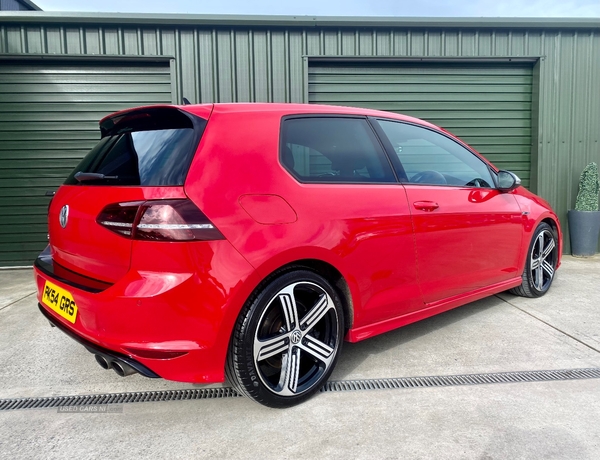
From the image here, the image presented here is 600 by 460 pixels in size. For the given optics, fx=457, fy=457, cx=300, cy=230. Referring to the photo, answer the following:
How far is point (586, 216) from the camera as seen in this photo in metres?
6.64

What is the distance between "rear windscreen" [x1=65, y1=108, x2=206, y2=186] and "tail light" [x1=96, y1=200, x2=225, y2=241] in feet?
0.39

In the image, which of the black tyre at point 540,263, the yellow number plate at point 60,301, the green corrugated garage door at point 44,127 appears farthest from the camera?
the green corrugated garage door at point 44,127

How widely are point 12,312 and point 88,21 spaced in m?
3.97

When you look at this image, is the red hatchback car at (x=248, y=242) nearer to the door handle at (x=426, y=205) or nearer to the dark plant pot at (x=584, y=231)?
the door handle at (x=426, y=205)

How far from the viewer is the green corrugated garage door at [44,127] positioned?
6.32 m

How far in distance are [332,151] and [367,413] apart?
57.4 inches

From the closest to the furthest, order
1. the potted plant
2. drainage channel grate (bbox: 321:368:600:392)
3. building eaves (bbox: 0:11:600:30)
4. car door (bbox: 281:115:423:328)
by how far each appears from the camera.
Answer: car door (bbox: 281:115:423:328), drainage channel grate (bbox: 321:368:600:392), building eaves (bbox: 0:11:600:30), the potted plant

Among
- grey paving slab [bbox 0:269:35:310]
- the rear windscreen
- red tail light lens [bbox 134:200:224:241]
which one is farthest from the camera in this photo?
grey paving slab [bbox 0:269:35:310]

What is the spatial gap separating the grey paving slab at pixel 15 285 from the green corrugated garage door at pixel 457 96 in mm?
4418

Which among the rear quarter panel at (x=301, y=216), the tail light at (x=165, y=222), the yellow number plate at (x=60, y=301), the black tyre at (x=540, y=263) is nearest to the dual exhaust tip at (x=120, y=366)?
the yellow number plate at (x=60, y=301)

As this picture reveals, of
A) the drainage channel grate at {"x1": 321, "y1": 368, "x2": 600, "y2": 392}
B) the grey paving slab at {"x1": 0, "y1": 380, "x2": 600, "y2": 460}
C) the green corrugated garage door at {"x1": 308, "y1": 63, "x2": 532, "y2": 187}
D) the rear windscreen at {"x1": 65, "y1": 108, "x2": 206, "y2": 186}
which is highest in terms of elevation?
the green corrugated garage door at {"x1": 308, "y1": 63, "x2": 532, "y2": 187}

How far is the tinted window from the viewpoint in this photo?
9.86 ft

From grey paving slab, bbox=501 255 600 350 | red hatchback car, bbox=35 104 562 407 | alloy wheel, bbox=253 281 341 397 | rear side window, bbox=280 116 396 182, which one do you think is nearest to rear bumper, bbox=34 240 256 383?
red hatchback car, bbox=35 104 562 407

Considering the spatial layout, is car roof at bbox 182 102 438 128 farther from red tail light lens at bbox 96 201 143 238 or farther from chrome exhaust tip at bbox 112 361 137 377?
chrome exhaust tip at bbox 112 361 137 377
